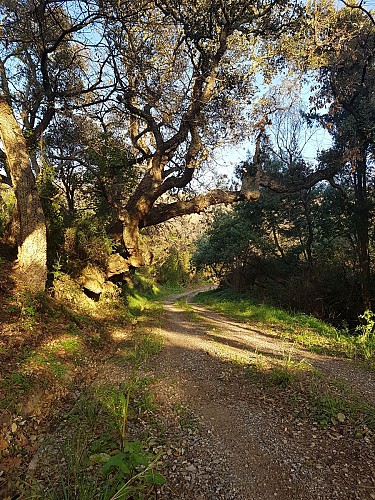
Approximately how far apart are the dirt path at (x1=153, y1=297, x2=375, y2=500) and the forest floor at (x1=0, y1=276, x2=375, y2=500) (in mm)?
10

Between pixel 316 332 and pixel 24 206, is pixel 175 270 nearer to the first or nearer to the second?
pixel 316 332

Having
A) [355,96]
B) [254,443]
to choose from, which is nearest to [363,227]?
[355,96]

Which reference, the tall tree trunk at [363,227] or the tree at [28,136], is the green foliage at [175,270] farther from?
the tree at [28,136]

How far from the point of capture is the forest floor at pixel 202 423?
2412 mm

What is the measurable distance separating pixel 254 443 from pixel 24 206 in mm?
6237

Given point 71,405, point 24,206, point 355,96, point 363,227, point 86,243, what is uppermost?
point 355,96

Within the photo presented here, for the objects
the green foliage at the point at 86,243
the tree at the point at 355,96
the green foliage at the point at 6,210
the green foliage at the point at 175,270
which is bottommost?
the green foliage at the point at 175,270

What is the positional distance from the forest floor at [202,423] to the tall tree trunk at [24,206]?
1.41 metres

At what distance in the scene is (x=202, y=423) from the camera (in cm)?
329

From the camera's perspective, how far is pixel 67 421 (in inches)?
130

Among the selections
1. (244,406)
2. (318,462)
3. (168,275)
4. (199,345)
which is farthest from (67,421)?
(168,275)

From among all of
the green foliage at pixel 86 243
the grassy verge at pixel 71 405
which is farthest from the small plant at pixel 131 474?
the green foliage at pixel 86 243

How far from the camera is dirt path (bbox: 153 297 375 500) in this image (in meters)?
2.38

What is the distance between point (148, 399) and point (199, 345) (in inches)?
117
